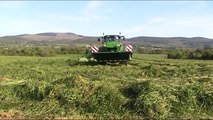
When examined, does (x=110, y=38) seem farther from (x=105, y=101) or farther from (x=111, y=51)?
(x=105, y=101)

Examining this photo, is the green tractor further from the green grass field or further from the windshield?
the green grass field

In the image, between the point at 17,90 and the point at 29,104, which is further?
the point at 17,90

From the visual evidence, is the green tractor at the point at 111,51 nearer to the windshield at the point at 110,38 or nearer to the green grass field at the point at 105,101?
the windshield at the point at 110,38

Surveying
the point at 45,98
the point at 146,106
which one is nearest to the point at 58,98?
the point at 45,98

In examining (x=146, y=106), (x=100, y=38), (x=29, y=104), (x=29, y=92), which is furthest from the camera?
(x=100, y=38)

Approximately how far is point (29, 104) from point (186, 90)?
4.27 metres

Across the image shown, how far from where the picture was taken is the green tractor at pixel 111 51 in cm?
2669

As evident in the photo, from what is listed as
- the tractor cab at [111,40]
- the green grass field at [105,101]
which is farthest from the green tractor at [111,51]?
the green grass field at [105,101]

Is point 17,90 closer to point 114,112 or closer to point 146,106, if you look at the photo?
point 114,112

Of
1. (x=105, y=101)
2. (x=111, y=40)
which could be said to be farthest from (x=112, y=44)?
(x=105, y=101)

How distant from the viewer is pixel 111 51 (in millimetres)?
27891

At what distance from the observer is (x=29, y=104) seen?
10.9 meters

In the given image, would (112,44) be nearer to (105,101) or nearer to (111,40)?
(111,40)

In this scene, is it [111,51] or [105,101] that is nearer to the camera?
[105,101]
